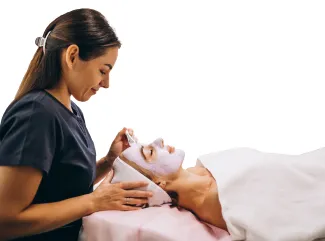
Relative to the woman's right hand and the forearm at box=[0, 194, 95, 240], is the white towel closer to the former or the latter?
the woman's right hand

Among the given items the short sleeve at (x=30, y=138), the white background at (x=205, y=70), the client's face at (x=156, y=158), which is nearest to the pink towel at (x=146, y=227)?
the client's face at (x=156, y=158)

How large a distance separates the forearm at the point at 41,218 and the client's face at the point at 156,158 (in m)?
0.27

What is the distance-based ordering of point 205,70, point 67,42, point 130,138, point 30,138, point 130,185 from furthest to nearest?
point 205,70
point 130,138
point 130,185
point 67,42
point 30,138

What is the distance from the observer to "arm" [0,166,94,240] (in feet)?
3.46

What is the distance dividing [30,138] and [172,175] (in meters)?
0.50

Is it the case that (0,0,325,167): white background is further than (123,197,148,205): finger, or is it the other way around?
(0,0,325,167): white background

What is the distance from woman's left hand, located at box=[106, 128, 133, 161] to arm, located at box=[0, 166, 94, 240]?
39cm

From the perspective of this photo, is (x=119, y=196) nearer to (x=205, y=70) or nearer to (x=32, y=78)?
(x=32, y=78)

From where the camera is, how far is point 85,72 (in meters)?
1.22

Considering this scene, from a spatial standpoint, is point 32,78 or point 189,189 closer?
point 32,78

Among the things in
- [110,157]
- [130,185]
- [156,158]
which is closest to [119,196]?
[130,185]

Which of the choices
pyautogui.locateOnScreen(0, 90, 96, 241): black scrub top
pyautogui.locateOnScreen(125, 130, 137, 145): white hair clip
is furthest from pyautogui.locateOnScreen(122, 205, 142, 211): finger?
pyautogui.locateOnScreen(125, 130, 137, 145): white hair clip

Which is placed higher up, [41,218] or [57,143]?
[57,143]

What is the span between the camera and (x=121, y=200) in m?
1.27
